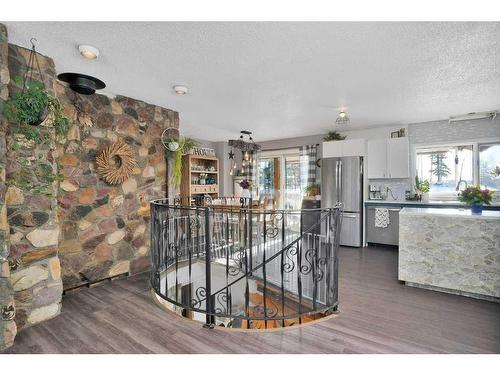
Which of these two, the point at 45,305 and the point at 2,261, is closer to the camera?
the point at 2,261

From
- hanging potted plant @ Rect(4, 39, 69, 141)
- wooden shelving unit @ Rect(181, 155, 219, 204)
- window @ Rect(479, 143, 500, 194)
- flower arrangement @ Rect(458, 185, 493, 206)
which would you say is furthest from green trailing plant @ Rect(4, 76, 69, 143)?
window @ Rect(479, 143, 500, 194)

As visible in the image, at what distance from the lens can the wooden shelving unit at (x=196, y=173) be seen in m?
5.88

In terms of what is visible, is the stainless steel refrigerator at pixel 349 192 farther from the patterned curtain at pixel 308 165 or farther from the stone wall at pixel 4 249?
the stone wall at pixel 4 249

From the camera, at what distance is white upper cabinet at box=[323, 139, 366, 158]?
533cm

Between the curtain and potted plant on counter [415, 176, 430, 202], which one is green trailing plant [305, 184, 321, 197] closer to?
the curtain

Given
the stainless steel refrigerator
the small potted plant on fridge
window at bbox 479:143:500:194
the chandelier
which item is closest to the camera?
window at bbox 479:143:500:194

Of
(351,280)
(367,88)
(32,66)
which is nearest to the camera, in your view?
(32,66)

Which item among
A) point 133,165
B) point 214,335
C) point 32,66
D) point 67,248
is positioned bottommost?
point 214,335

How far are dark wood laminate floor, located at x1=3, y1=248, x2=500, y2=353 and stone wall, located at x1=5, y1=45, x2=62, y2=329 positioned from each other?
0.23 meters

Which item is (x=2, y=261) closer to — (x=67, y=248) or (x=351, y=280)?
(x=67, y=248)

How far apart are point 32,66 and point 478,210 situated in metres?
5.09

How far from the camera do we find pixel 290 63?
256 centimetres

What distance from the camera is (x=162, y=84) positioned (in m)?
3.13
